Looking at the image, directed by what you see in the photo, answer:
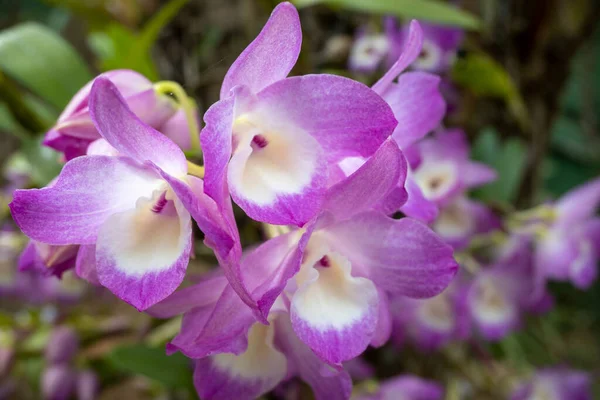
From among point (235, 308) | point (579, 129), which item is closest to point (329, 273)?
point (235, 308)

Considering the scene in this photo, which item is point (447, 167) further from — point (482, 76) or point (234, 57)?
point (234, 57)

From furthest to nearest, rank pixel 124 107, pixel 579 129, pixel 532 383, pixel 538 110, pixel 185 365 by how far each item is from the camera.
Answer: pixel 579 129, pixel 538 110, pixel 532 383, pixel 185 365, pixel 124 107

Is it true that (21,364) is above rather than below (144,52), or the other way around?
below

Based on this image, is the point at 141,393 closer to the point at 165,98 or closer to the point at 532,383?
the point at 532,383

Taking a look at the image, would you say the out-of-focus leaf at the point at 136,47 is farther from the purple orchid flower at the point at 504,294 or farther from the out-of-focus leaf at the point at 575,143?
the out-of-focus leaf at the point at 575,143

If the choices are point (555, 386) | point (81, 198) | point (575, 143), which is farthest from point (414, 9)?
point (575, 143)

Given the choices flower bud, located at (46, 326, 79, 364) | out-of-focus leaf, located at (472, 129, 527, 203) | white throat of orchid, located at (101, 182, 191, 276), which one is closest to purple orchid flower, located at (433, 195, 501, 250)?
out-of-focus leaf, located at (472, 129, 527, 203)
